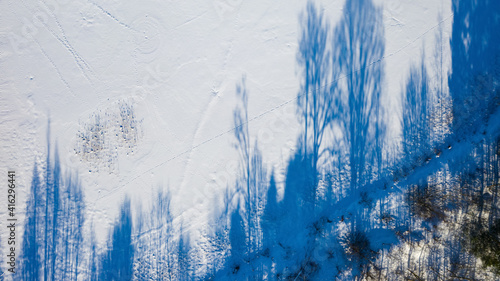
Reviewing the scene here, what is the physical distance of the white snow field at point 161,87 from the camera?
18.0 ft

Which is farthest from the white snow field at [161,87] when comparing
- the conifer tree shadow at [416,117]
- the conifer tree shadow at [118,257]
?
the conifer tree shadow at [118,257]

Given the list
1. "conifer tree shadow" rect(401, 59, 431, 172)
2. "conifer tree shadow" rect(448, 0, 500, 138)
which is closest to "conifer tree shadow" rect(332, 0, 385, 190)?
"conifer tree shadow" rect(401, 59, 431, 172)

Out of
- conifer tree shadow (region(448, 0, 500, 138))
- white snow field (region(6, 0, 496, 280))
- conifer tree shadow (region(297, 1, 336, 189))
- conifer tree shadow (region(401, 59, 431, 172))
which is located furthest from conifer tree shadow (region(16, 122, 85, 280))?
conifer tree shadow (region(448, 0, 500, 138))

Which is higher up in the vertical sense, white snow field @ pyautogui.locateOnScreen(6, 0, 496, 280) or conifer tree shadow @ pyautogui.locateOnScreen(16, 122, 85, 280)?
white snow field @ pyautogui.locateOnScreen(6, 0, 496, 280)

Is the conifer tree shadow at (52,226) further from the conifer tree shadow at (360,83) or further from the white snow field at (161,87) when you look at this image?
the conifer tree shadow at (360,83)

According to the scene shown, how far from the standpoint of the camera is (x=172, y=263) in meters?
5.42

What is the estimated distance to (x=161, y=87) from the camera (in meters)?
5.57

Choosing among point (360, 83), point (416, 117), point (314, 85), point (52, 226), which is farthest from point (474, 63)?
point (52, 226)

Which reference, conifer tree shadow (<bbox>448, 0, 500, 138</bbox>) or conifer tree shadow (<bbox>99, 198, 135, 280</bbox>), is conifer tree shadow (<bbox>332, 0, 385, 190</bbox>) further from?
conifer tree shadow (<bbox>99, 198, 135, 280</bbox>)

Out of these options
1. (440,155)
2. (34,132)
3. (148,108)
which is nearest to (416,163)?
(440,155)

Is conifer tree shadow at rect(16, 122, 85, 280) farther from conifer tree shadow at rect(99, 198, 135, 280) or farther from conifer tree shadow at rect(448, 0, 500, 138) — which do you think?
conifer tree shadow at rect(448, 0, 500, 138)

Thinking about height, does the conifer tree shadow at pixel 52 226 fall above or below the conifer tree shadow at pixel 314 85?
below

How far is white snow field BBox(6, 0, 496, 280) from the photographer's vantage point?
5.50 metres

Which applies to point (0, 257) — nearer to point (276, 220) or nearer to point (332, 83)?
point (276, 220)
